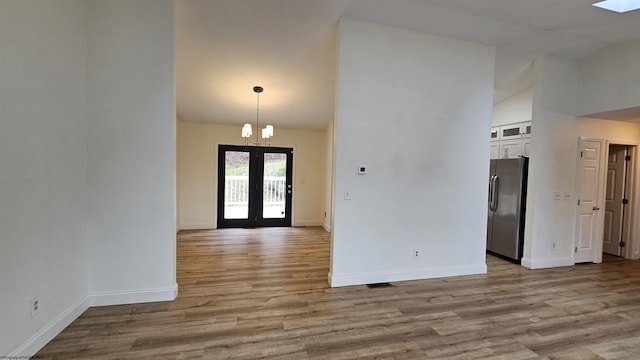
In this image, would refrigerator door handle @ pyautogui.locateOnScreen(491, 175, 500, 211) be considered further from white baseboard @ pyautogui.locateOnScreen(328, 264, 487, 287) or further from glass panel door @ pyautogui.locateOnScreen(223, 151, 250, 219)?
glass panel door @ pyautogui.locateOnScreen(223, 151, 250, 219)

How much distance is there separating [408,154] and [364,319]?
1998mm

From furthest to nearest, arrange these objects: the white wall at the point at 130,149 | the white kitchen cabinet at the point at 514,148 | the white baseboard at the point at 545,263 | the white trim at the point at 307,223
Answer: the white trim at the point at 307,223 → the white kitchen cabinet at the point at 514,148 → the white baseboard at the point at 545,263 → the white wall at the point at 130,149

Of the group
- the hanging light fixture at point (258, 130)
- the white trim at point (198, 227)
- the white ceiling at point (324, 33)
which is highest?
the white ceiling at point (324, 33)

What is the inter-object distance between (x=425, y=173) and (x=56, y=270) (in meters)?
3.81

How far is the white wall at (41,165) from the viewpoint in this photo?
178 cm

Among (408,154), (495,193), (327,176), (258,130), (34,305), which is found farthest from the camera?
(327,176)

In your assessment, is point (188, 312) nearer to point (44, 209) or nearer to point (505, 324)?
point (44, 209)

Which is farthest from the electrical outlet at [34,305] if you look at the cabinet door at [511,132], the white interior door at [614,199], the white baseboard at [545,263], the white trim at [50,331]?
the white interior door at [614,199]

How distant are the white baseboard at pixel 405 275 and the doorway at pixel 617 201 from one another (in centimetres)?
311

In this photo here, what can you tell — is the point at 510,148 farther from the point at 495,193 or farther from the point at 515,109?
the point at 495,193

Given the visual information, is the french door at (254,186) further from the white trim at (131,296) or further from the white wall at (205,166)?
the white trim at (131,296)

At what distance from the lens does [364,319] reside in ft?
8.49

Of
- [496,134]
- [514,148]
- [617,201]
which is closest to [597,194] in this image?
[617,201]

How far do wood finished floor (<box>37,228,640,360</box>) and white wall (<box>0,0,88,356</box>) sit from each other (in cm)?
40
